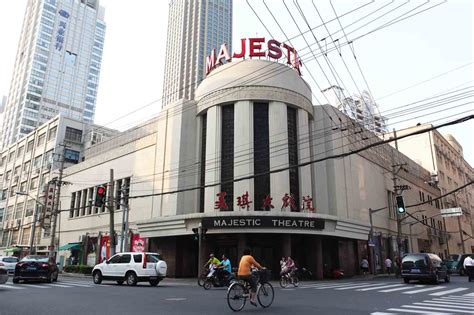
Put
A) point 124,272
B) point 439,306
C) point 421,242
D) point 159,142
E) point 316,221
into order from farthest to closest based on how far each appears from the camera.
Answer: point 421,242 → point 159,142 → point 316,221 → point 124,272 → point 439,306

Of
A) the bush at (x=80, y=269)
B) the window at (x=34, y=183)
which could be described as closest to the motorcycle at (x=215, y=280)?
the bush at (x=80, y=269)

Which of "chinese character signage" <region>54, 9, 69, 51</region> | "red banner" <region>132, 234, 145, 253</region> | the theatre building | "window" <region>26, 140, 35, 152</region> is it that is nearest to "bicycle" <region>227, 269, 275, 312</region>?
the theatre building

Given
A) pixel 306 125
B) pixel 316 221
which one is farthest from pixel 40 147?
pixel 316 221

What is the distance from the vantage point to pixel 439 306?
33.2 ft

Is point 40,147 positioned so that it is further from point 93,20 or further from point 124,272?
point 93,20

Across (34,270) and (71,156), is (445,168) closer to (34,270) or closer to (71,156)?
(71,156)

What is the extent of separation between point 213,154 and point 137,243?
10250 millimetres

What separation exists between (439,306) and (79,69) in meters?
138

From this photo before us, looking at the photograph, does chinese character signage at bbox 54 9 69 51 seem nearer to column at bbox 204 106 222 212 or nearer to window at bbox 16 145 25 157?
window at bbox 16 145 25 157

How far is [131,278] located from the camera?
59.9 feet

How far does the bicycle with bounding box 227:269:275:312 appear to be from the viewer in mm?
9266

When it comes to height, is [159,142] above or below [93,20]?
below

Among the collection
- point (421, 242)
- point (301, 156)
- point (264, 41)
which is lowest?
point (421, 242)

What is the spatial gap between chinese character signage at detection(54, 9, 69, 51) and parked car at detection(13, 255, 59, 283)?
121 m
